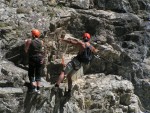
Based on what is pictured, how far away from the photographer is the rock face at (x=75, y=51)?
16172mm

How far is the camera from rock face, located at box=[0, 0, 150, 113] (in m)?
16.2

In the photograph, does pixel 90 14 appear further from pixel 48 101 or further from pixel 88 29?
pixel 48 101

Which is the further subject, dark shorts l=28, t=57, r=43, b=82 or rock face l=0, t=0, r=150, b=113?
rock face l=0, t=0, r=150, b=113

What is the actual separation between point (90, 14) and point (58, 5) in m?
2.03

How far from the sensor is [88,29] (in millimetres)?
23250

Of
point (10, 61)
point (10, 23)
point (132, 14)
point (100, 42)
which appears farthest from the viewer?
point (132, 14)

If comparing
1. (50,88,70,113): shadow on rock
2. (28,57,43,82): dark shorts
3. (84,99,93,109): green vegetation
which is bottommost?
(84,99,93,109): green vegetation

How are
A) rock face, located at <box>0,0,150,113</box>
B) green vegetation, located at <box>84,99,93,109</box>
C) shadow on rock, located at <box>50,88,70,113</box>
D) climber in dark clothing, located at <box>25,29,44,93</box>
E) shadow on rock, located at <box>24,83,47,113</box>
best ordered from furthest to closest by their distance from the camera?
green vegetation, located at <box>84,99,93,109</box>
shadow on rock, located at <box>50,88,70,113</box>
rock face, located at <box>0,0,150,113</box>
shadow on rock, located at <box>24,83,47,113</box>
climber in dark clothing, located at <box>25,29,44,93</box>

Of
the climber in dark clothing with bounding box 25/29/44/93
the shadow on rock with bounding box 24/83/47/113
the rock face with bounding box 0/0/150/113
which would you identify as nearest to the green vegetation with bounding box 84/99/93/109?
the rock face with bounding box 0/0/150/113

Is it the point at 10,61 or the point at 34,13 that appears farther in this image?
the point at 34,13

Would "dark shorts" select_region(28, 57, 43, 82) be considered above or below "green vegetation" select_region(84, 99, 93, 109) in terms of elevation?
above

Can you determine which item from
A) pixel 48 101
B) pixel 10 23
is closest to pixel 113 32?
pixel 10 23

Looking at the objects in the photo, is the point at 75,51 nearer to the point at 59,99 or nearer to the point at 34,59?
the point at 59,99

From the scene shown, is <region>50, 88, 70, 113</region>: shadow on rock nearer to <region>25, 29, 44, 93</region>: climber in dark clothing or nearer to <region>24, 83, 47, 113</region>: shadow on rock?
<region>24, 83, 47, 113</region>: shadow on rock
